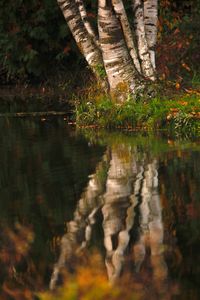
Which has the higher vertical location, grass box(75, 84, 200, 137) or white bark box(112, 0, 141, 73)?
white bark box(112, 0, 141, 73)

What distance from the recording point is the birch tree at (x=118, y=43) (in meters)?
18.4

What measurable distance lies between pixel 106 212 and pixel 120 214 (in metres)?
0.20

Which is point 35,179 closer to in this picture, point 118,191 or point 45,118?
point 118,191

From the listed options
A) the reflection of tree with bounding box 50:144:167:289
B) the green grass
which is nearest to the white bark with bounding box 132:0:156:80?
the green grass

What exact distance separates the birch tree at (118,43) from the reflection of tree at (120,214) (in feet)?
17.4

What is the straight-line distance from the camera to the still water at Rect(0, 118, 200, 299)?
7023 mm

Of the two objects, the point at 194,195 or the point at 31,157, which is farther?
the point at 31,157

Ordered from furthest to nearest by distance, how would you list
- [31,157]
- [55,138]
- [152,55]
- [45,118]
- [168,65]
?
[168,65], [45,118], [152,55], [55,138], [31,157]

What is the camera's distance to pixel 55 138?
669 inches

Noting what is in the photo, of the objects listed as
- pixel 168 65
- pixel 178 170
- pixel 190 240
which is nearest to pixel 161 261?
pixel 190 240

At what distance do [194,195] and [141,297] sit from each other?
161 inches

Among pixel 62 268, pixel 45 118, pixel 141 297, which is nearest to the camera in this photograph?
pixel 141 297

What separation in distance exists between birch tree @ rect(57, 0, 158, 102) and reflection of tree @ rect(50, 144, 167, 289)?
208 inches

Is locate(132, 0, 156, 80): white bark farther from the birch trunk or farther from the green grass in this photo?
the green grass
